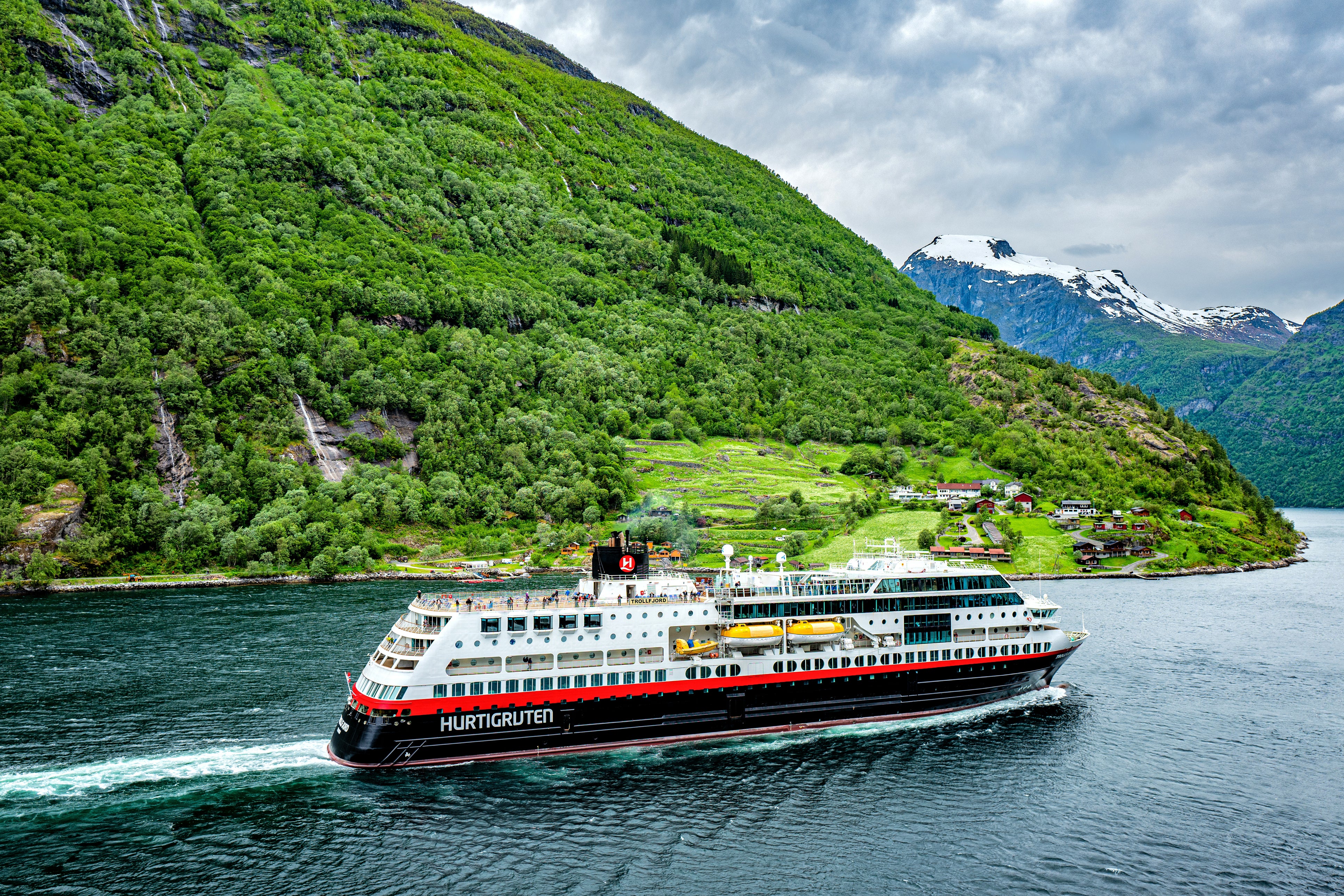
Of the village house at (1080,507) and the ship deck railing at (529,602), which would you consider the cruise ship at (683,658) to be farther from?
the village house at (1080,507)

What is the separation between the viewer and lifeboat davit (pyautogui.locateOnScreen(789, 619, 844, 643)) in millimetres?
56469

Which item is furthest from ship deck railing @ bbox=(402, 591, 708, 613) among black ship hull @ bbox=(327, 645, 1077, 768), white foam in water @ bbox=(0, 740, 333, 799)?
white foam in water @ bbox=(0, 740, 333, 799)

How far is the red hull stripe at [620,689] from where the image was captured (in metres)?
48.3

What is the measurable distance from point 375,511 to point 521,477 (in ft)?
108

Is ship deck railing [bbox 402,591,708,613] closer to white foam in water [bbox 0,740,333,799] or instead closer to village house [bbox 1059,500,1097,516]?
white foam in water [bbox 0,740,333,799]

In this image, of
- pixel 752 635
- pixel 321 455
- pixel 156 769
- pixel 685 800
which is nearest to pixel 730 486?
pixel 321 455

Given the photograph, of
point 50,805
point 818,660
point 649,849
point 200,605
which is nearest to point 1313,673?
point 818,660

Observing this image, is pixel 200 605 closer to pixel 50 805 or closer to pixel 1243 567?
pixel 50 805

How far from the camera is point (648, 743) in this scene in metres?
52.8

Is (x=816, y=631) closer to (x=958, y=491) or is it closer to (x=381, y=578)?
(x=381, y=578)

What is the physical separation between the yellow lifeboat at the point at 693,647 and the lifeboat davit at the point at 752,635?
41.8 inches

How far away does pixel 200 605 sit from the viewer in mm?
103812

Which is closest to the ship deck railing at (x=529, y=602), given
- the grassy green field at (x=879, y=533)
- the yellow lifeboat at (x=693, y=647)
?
the yellow lifeboat at (x=693, y=647)

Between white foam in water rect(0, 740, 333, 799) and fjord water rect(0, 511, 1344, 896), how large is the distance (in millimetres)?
191
